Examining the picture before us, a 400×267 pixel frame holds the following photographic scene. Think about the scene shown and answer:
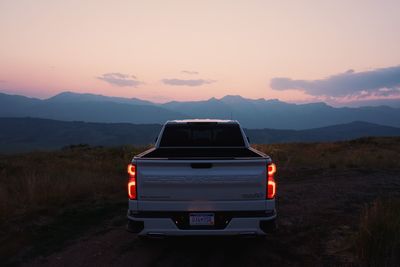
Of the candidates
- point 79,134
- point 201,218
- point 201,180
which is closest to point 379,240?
point 201,218

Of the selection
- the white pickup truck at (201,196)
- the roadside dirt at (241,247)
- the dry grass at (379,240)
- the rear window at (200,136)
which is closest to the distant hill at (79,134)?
the roadside dirt at (241,247)

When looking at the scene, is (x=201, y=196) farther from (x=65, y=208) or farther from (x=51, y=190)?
(x=51, y=190)

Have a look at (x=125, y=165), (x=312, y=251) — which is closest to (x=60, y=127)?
(x=125, y=165)

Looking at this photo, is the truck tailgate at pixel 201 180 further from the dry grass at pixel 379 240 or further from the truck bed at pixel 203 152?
the dry grass at pixel 379 240

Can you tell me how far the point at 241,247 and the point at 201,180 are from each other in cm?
169

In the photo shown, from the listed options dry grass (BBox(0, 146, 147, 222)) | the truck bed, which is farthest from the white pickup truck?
dry grass (BBox(0, 146, 147, 222))

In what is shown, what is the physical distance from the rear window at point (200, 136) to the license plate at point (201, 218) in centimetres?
240

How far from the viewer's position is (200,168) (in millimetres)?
5934

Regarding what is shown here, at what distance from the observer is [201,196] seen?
5926mm

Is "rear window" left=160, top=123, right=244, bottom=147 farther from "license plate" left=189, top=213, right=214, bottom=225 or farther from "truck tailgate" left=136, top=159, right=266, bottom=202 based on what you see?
"license plate" left=189, top=213, right=214, bottom=225

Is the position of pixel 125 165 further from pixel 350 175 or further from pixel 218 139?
pixel 218 139

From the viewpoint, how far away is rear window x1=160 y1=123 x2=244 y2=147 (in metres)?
8.23

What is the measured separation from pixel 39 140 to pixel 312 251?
520 feet

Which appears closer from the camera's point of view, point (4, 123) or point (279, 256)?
point (279, 256)
